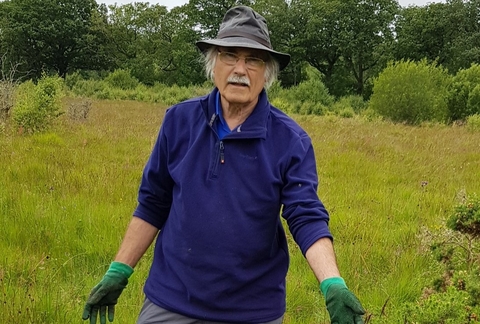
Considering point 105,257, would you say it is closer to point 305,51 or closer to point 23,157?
point 23,157

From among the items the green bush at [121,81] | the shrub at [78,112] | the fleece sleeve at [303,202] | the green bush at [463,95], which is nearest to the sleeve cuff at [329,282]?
the fleece sleeve at [303,202]

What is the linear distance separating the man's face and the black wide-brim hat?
0.15 feet

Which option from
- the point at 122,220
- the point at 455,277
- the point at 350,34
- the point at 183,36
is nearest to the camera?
the point at 455,277

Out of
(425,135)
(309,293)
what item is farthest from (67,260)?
(425,135)

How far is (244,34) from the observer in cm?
192

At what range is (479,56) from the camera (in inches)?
1444

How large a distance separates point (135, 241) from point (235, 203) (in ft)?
2.00

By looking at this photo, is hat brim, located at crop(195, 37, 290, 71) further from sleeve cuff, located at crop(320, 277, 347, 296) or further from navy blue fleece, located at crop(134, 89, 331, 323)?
sleeve cuff, located at crop(320, 277, 347, 296)

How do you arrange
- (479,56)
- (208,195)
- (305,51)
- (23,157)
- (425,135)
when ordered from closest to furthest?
(208,195) → (23,157) → (425,135) → (479,56) → (305,51)

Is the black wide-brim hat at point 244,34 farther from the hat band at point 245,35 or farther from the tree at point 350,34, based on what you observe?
the tree at point 350,34

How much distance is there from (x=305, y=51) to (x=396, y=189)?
1608 inches

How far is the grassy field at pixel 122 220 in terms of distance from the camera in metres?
3.08

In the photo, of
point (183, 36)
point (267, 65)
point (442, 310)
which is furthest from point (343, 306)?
point (183, 36)

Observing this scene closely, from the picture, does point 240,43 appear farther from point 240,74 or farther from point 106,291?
point 106,291
